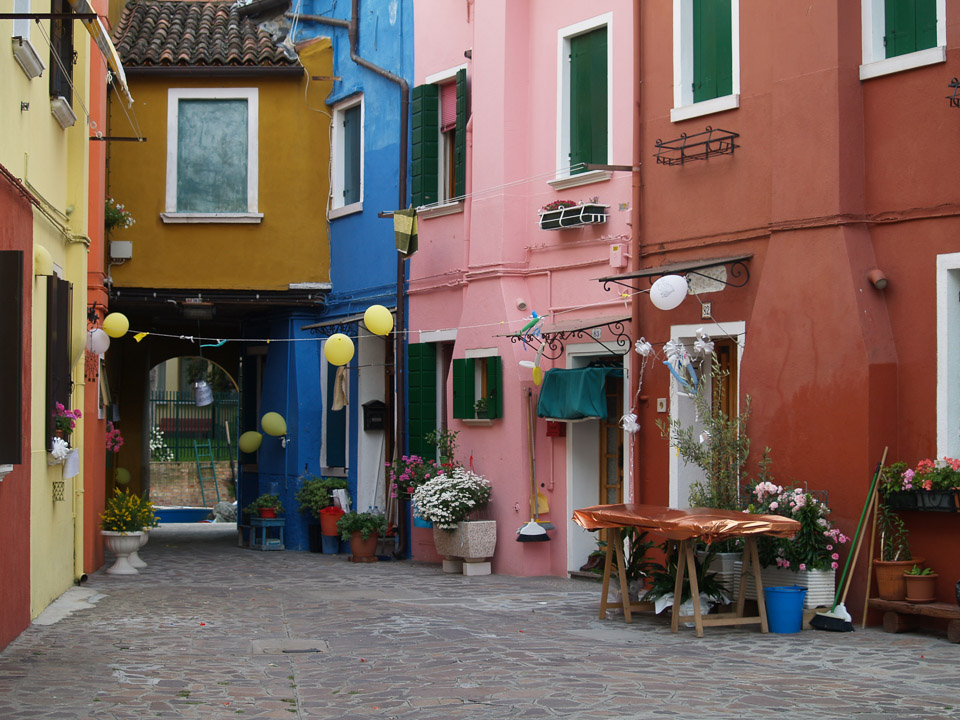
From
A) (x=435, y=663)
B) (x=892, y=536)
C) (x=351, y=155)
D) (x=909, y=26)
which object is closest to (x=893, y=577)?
(x=892, y=536)

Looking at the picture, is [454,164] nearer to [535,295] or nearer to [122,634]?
[535,295]

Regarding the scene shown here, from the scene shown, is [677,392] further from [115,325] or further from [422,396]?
[115,325]

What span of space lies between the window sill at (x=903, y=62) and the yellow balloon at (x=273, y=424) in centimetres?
1020

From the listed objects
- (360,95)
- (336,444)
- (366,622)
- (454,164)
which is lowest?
(366,622)

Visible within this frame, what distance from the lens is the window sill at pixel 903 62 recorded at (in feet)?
32.6

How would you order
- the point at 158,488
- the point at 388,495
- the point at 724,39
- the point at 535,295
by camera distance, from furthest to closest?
the point at 158,488 < the point at 388,495 < the point at 535,295 < the point at 724,39

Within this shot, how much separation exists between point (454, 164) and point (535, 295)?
262 cm

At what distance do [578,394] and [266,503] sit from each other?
672cm

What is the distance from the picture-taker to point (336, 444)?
59.6 feet

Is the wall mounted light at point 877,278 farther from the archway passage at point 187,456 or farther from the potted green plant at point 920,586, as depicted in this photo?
the archway passage at point 187,456

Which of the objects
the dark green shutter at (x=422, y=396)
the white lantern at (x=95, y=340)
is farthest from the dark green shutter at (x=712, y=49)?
the white lantern at (x=95, y=340)

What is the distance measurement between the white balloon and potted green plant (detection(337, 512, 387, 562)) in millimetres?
6193

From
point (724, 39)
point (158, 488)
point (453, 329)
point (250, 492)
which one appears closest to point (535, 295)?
point (453, 329)

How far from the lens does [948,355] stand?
9852mm
